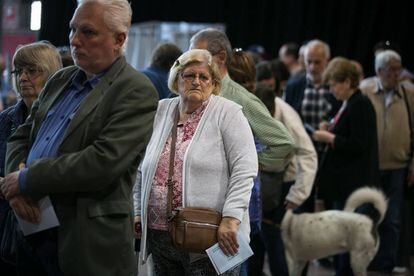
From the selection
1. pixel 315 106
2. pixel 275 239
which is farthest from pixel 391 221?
pixel 275 239

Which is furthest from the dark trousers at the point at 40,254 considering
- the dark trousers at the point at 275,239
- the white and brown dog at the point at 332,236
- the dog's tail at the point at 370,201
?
the dog's tail at the point at 370,201

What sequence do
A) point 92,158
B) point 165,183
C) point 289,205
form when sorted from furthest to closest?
point 289,205, point 165,183, point 92,158

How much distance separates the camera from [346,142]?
6164 mm

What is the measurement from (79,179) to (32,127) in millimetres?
419

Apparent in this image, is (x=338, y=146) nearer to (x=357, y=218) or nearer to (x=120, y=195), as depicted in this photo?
(x=357, y=218)

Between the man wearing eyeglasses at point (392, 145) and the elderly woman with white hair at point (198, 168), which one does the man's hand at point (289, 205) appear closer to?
the man wearing eyeglasses at point (392, 145)

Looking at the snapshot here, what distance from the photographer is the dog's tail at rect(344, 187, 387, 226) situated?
5939 mm

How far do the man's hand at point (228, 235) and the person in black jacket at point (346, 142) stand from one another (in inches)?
111

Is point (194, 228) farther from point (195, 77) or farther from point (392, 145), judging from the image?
point (392, 145)

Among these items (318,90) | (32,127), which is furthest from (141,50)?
(32,127)

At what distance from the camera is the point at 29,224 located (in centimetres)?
288

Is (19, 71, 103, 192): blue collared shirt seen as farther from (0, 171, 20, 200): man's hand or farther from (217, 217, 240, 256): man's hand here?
(217, 217, 240, 256): man's hand

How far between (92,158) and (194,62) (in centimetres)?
107

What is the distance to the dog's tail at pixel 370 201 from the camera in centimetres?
594
